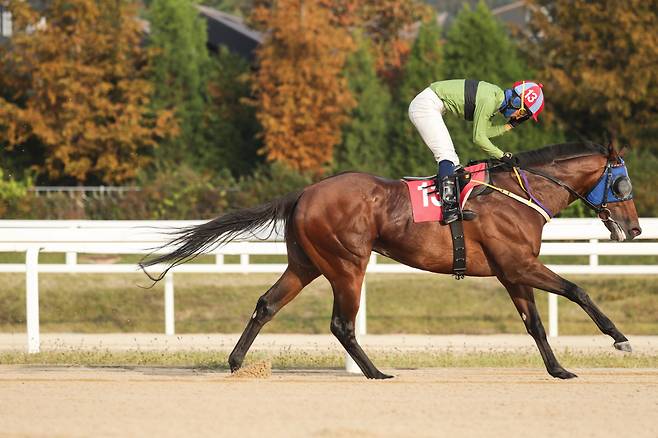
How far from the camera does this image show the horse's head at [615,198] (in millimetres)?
8508

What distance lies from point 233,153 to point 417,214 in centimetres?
2213

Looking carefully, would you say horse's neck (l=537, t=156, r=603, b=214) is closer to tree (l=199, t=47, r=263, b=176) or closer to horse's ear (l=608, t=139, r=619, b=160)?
horse's ear (l=608, t=139, r=619, b=160)

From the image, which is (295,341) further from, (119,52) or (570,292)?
(119,52)

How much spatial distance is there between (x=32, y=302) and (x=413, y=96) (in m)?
19.0

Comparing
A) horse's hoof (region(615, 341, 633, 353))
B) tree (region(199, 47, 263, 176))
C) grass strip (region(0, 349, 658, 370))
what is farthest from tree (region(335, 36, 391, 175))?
horse's hoof (region(615, 341, 633, 353))

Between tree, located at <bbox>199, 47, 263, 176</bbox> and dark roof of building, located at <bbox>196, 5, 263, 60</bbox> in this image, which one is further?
dark roof of building, located at <bbox>196, 5, 263, 60</bbox>

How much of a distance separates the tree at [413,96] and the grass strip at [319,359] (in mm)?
16822

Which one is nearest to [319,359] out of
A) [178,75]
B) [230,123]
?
[230,123]

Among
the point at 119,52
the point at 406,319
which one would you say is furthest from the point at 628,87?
the point at 406,319

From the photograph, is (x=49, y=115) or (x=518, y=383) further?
(x=49, y=115)

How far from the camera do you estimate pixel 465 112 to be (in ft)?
27.2

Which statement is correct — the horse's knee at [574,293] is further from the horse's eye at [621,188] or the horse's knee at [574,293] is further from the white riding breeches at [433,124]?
the white riding breeches at [433,124]

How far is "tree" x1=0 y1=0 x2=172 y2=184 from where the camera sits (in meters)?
27.3

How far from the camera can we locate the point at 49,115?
2769 cm
